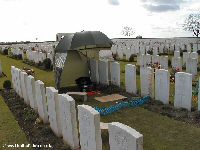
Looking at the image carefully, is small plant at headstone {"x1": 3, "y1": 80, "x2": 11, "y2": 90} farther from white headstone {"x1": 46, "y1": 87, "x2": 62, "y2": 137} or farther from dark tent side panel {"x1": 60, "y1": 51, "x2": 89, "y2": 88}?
white headstone {"x1": 46, "y1": 87, "x2": 62, "y2": 137}

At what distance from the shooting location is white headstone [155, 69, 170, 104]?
39.6 ft

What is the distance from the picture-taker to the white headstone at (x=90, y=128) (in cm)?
674

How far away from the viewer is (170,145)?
8.20 meters

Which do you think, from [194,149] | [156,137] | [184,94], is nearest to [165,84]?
[184,94]

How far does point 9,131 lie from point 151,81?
5.95 meters

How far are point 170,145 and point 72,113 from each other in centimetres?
257

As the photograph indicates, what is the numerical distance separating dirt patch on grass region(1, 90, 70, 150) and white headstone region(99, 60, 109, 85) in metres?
4.33

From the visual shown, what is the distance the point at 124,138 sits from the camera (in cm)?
550

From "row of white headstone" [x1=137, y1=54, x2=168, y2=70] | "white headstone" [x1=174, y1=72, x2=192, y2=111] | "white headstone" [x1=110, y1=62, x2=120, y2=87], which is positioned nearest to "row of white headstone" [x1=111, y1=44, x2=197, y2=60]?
"row of white headstone" [x1=137, y1=54, x2=168, y2=70]

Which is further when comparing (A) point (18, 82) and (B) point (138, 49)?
(B) point (138, 49)

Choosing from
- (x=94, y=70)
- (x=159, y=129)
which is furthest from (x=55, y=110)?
(x=94, y=70)

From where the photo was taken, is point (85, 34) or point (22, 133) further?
point (85, 34)

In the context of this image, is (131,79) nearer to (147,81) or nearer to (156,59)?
(147,81)

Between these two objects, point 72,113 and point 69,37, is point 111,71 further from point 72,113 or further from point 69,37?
point 72,113
